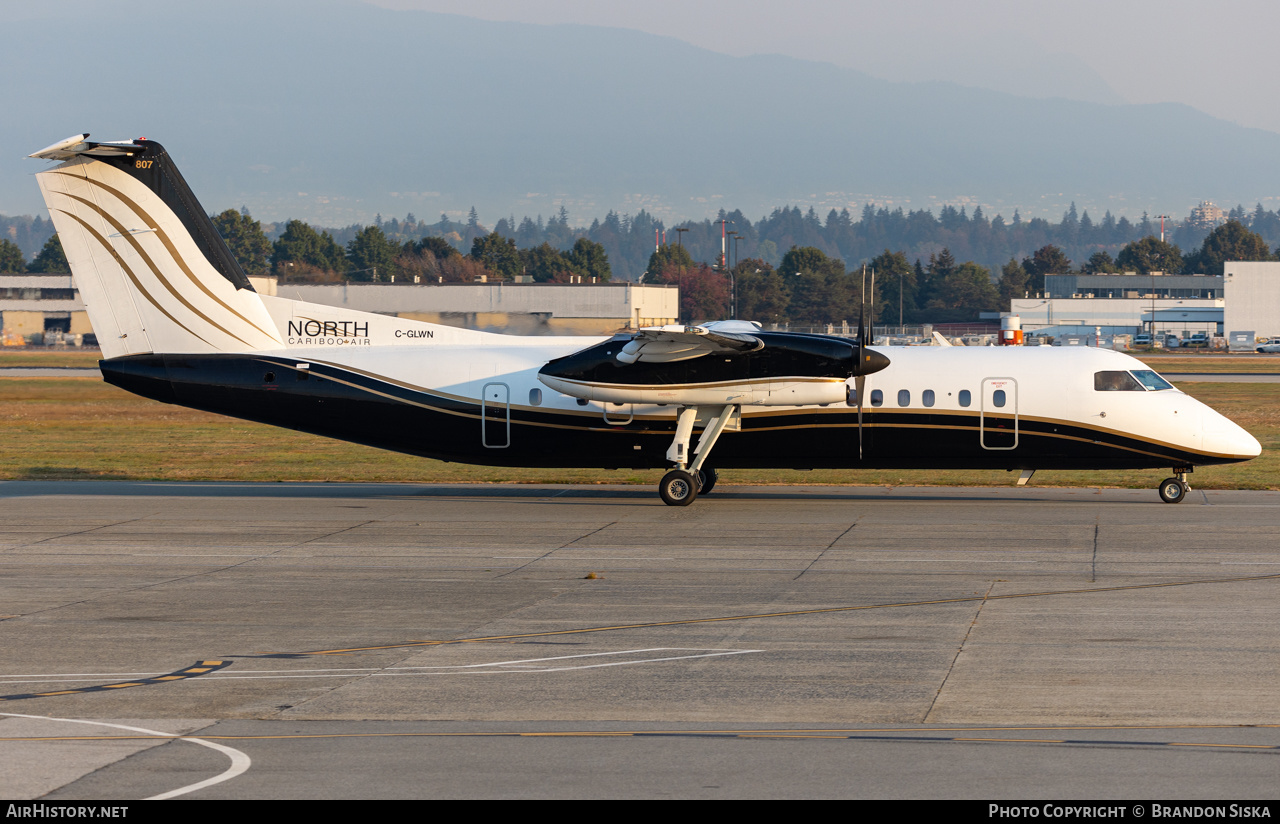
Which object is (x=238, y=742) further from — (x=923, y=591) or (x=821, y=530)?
(x=821, y=530)

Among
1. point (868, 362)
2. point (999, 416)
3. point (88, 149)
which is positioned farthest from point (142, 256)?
point (999, 416)

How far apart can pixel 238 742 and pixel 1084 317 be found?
180461 mm

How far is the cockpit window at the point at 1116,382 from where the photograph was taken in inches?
966

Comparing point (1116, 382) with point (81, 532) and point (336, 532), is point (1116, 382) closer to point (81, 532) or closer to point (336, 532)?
point (336, 532)

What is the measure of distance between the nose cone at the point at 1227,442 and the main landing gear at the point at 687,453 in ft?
29.7

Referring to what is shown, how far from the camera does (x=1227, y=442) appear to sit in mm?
23891

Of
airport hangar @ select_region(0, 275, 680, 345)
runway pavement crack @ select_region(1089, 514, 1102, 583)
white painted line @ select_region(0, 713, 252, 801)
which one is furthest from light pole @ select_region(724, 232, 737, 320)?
white painted line @ select_region(0, 713, 252, 801)

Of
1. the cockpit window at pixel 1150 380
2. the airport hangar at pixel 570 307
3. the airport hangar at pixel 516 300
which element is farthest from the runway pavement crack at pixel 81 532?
the airport hangar at pixel 516 300

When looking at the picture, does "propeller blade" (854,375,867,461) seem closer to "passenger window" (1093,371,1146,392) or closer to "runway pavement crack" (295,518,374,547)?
"passenger window" (1093,371,1146,392)

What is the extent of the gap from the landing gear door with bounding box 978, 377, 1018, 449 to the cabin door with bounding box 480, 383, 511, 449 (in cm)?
944

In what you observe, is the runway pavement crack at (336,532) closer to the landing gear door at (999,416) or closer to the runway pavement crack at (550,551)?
the runway pavement crack at (550,551)

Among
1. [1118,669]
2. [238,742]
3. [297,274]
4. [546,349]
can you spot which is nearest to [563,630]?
[238,742]

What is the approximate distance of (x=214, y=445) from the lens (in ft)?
130

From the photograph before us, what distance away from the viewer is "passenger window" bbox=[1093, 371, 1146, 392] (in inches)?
966
